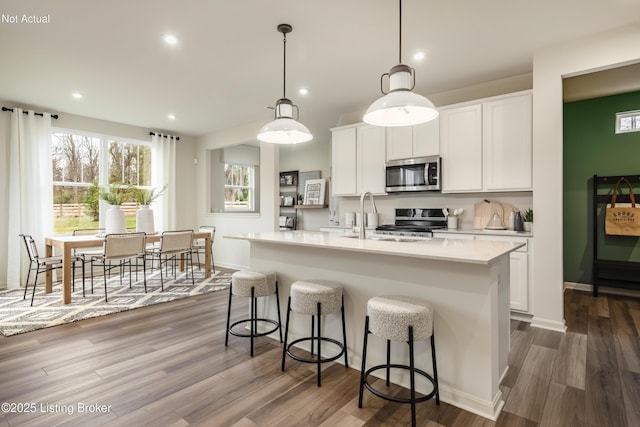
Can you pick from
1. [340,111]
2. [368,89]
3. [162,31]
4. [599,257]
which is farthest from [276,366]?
[599,257]

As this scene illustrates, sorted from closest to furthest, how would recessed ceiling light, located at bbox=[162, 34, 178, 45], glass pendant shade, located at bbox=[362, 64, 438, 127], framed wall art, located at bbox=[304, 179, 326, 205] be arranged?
glass pendant shade, located at bbox=[362, 64, 438, 127] < recessed ceiling light, located at bbox=[162, 34, 178, 45] < framed wall art, located at bbox=[304, 179, 326, 205]

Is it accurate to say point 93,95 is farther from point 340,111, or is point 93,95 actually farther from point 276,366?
point 276,366

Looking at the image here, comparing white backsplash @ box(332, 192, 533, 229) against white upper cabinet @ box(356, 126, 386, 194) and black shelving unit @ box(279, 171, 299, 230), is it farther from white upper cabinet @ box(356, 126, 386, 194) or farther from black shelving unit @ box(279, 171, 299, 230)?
black shelving unit @ box(279, 171, 299, 230)

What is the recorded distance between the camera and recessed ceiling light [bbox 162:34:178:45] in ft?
9.55

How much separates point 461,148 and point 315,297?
2874 mm

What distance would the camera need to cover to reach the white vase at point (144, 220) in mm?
4904

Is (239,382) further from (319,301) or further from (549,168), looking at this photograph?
(549,168)

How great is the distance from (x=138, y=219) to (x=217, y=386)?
3595 mm

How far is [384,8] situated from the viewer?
8.28 feet

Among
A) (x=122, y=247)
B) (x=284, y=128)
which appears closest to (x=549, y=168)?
(x=284, y=128)

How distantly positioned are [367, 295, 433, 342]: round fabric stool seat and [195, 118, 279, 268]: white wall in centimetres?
359

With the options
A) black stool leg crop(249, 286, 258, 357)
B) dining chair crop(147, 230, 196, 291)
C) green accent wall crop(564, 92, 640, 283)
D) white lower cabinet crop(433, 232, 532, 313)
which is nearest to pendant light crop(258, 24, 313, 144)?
black stool leg crop(249, 286, 258, 357)

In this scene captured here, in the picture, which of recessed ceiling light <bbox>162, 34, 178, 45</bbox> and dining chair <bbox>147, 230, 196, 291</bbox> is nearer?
recessed ceiling light <bbox>162, 34, 178, 45</bbox>

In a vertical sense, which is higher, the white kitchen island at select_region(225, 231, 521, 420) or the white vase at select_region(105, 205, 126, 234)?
the white vase at select_region(105, 205, 126, 234)
